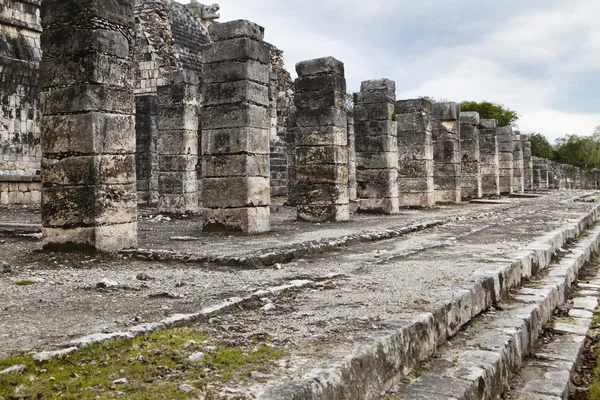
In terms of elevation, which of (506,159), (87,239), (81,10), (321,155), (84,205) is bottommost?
(87,239)

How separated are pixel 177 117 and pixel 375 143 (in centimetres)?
467

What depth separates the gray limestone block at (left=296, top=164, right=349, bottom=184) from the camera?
1166 centimetres

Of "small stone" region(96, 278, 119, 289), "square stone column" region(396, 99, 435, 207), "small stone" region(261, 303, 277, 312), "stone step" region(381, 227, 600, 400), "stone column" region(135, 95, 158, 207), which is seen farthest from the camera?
"stone column" region(135, 95, 158, 207)

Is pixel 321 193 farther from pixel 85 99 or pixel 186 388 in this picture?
pixel 186 388

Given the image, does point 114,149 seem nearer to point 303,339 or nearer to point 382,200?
point 303,339

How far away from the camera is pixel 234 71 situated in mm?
9344

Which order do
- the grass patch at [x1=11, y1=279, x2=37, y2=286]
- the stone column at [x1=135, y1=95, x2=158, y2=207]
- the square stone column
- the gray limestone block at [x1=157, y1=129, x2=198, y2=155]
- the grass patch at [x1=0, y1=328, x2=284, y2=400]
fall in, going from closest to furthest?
the grass patch at [x1=0, y1=328, x2=284, y2=400] < the grass patch at [x1=11, y1=279, x2=37, y2=286] < the gray limestone block at [x1=157, y1=129, x2=198, y2=155] < the square stone column < the stone column at [x1=135, y1=95, x2=158, y2=207]

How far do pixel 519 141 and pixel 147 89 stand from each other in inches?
677

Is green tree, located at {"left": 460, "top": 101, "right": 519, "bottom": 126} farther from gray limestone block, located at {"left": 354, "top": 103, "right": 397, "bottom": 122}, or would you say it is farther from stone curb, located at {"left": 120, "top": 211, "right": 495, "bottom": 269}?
stone curb, located at {"left": 120, "top": 211, "right": 495, "bottom": 269}

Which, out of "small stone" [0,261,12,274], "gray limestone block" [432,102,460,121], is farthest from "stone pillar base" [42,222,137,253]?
"gray limestone block" [432,102,460,121]

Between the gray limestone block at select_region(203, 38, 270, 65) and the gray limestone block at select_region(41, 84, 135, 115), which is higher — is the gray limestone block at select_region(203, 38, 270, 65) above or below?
above

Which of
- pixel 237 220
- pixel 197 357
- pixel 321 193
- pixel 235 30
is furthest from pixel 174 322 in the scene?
pixel 321 193

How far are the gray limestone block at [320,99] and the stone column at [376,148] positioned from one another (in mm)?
2396

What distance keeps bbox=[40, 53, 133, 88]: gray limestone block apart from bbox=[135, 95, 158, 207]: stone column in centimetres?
957
